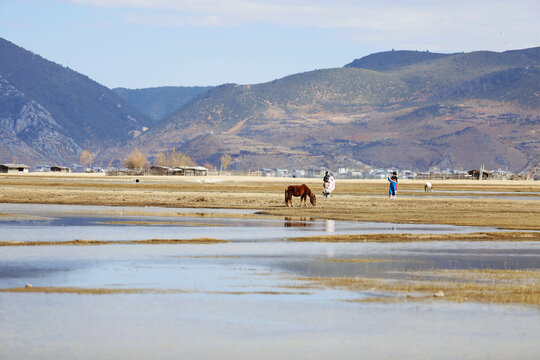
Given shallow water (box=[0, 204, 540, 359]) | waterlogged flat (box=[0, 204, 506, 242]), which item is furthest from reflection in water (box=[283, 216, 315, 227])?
shallow water (box=[0, 204, 540, 359])

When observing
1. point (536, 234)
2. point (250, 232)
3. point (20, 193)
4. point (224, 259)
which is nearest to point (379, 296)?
point (224, 259)

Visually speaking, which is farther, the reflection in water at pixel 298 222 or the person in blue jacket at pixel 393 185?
the person in blue jacket at pixel 393 185

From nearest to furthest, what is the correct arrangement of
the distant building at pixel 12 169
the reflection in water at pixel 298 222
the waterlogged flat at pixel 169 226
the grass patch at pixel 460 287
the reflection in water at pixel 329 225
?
the grass patch at pixel 460 287 → the waterlogged flat at pixel 169 226 → the reflection in water at pixel 329 225 → the reflection in water at pixel 298 222 → the distant building at pixel 12 169

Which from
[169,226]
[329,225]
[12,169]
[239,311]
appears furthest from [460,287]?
[12,169]

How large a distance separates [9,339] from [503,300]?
9.60 m

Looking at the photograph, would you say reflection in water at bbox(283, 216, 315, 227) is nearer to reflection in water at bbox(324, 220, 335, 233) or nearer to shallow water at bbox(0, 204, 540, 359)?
reflection in water at bbox(324, 220, 335, 233)

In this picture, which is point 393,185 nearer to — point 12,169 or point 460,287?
point 460,287

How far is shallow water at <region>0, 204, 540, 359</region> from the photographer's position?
13352 mm

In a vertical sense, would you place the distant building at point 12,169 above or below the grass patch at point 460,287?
above

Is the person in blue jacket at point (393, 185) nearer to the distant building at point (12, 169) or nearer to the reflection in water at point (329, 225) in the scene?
the reflection in water at point (329, 225)

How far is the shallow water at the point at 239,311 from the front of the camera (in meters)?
13.4

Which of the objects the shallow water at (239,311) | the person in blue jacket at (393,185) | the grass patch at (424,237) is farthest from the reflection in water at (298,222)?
the person in blue jacket at (393,185)

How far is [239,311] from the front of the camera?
16234 mm

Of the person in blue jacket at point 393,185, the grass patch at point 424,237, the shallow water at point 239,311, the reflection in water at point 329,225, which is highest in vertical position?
the person in blue jacket at point 393,185
